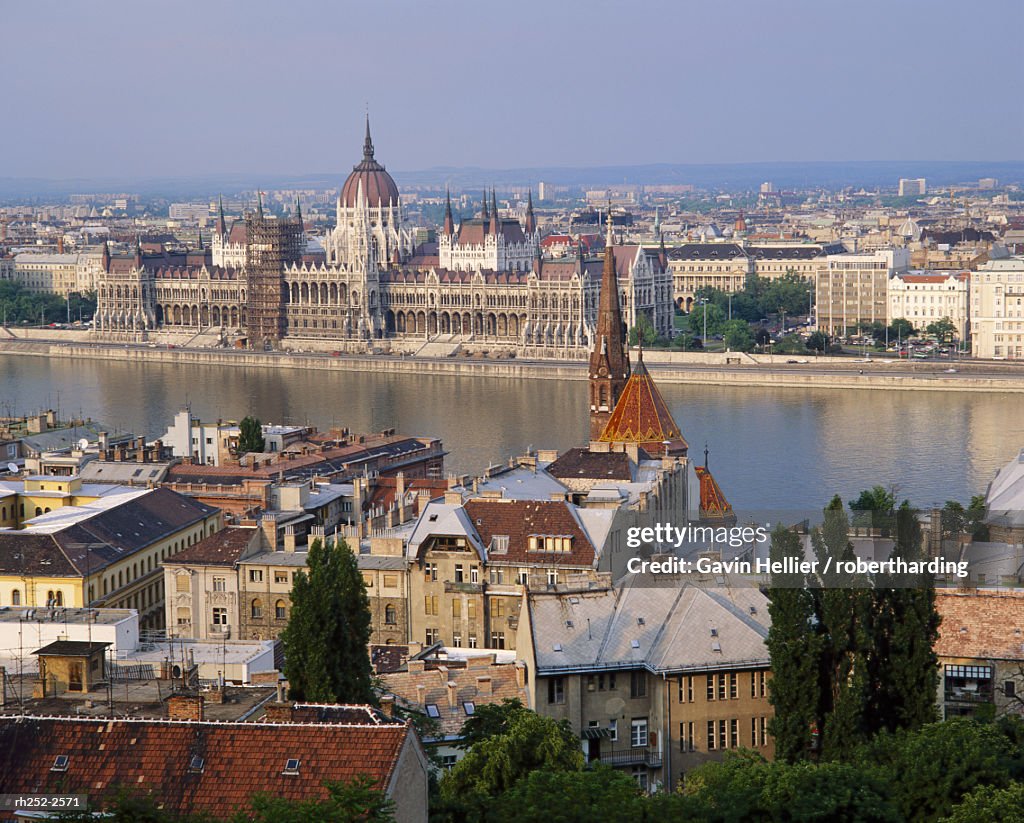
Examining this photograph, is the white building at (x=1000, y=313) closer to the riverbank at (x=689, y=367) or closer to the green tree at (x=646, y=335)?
the riverbank at (x=689, y=367)

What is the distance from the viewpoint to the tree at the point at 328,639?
12.5 m

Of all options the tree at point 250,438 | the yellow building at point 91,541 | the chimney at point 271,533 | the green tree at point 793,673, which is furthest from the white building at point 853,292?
the green tree at point 793,673

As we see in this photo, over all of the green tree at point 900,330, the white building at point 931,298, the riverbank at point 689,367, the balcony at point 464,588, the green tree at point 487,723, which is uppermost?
the green tree at point 487,723

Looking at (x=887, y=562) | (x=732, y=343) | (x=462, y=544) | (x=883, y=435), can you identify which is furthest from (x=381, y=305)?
(x=887, y=562)

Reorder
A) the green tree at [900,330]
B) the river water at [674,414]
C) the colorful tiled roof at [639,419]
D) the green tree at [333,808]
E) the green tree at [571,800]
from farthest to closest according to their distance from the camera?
the green tree at [900,330] < the river water at [674,414] < the colorful tiled roof at [639,419] < the green tree at [571,800] < the green tree at [333,808]

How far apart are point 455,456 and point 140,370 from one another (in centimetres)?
2638

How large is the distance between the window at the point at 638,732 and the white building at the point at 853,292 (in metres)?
52.0

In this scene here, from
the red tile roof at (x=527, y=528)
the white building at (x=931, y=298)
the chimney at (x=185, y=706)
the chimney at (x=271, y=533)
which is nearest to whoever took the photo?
the chimney at (x=185, y=706)

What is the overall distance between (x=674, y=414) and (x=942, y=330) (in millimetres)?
18718

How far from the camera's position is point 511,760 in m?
11.6

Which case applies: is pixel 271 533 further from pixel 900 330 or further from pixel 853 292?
pixel 853 292

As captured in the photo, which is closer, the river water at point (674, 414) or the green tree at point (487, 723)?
the green tree at point (487, 723)

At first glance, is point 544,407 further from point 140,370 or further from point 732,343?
point 140,370

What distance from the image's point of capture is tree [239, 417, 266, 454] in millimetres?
28672
